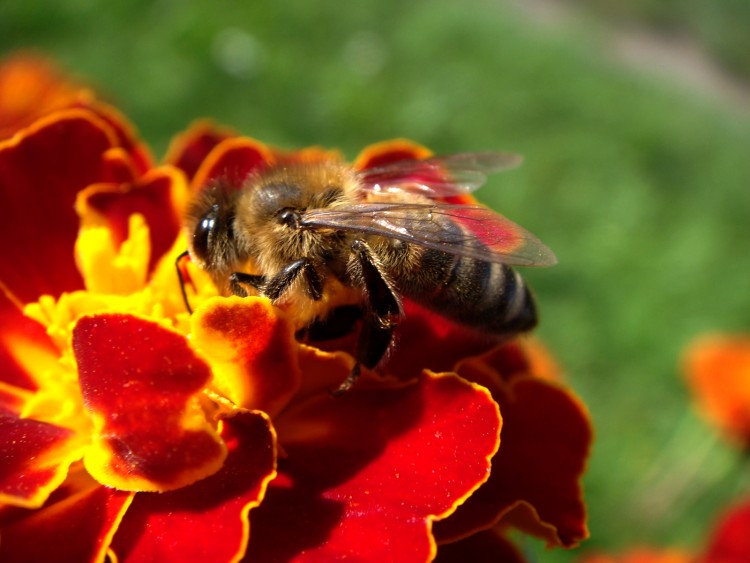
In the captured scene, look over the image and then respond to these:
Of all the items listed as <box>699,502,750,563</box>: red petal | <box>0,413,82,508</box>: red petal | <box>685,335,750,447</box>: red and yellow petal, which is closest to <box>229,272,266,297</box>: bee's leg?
<box>0,413,82,508</box>: red petal

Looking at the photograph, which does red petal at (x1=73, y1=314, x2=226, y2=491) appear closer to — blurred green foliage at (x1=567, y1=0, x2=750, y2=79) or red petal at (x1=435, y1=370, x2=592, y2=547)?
red petal at (x1=435, y1=370, x2=592, y2=547)

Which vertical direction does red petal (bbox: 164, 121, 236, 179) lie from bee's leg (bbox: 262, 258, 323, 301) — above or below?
below

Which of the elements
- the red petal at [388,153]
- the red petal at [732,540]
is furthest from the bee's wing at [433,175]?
the red petal at [732,540]

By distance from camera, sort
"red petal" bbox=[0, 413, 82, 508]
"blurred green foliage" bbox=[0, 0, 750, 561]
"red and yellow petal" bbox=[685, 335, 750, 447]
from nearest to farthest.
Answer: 1. "red petal" bbox=[0, 413, 82, 508]
2. "red and yellow petal" bbox=[685, 335, 750, 447]
3. "blurred green foliage" bbox=[0, 0, 750, 561]

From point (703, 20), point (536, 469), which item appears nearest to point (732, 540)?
point (536, 469)

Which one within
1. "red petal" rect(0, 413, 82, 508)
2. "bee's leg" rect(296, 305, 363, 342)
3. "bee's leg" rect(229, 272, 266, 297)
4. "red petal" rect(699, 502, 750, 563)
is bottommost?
"red petal" rect(699, 502, 750, 563)

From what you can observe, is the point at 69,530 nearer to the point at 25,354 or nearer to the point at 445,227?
the point at 25,354

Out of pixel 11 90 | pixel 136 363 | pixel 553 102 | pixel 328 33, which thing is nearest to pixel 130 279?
pixel 136 363

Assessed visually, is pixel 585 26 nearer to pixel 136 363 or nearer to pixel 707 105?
pixel 707 105
